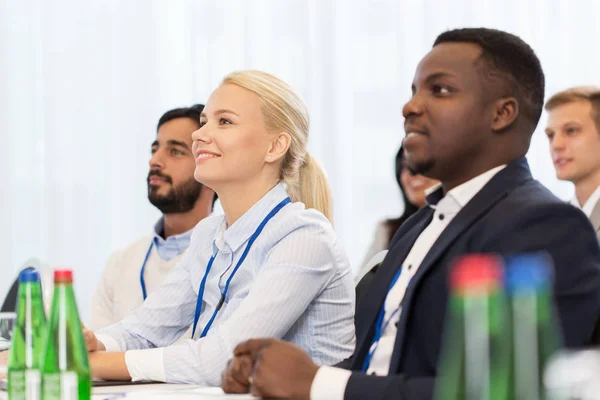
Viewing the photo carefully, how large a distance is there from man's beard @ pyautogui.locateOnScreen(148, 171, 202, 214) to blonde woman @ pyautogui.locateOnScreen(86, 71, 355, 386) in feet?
3.75

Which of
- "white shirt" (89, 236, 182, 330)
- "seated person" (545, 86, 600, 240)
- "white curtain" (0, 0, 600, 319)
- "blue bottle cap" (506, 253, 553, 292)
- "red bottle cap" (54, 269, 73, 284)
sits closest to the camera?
"blue bottle cap" (506, 253, 553, 292)

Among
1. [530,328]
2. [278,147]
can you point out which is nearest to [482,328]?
[530,328]

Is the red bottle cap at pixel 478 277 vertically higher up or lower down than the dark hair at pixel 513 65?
lower down

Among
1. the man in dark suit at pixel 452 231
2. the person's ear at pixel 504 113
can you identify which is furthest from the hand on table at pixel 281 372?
the person's ear at pixel 504 113

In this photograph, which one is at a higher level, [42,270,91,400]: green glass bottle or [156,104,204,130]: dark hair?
[156,104,204,130]: dark hair

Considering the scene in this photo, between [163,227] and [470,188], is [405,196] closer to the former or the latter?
[163,227]

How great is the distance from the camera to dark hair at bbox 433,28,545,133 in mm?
1717

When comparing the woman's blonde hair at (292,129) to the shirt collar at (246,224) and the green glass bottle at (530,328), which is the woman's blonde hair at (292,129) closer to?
the shirt collar at (246,224)

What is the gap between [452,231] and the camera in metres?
1.61

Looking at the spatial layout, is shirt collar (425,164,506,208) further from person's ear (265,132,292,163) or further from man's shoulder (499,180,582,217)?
person's ear (265,132,292,163)

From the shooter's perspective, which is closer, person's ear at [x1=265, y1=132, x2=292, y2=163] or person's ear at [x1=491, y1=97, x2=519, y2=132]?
person's ear at [x1=491, y1=97, x2=519, y2=132]

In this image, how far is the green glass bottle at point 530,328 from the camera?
0.76 metres

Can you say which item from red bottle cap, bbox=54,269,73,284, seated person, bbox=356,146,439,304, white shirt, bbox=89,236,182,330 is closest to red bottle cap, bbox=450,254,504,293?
red bottle cap, bbox=54,269,73,284

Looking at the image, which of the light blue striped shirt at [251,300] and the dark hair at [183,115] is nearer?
the light blue striped shirt at [251,300]
